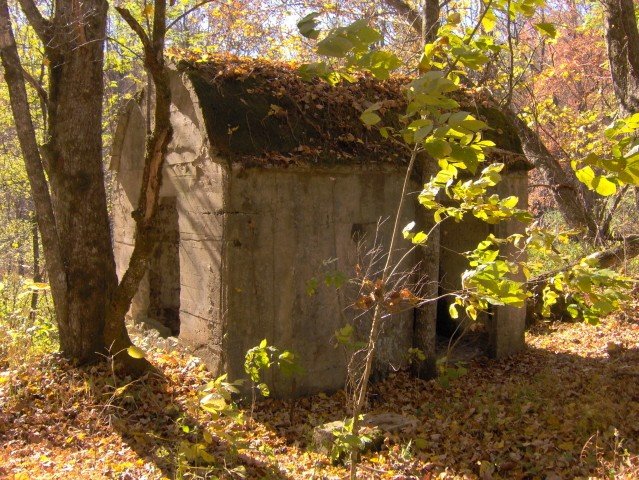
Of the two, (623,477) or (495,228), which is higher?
(495,228)

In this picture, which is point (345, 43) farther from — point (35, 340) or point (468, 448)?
point (35, 340)

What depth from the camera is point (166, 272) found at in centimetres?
844

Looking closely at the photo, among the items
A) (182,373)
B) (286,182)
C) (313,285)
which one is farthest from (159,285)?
(313,285)

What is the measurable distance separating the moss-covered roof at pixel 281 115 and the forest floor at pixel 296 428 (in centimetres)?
244

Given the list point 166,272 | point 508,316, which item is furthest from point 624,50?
point 166,272

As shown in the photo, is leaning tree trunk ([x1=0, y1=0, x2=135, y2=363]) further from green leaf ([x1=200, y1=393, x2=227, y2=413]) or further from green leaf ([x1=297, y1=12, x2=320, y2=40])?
green leaf ([x1=297, y1=12, x2=320, y2=40])

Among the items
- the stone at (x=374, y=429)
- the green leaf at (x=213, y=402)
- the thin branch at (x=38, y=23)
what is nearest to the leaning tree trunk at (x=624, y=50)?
the stone at (x=374, y=429)

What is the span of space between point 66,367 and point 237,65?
365 cm

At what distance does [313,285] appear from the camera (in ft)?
18.4

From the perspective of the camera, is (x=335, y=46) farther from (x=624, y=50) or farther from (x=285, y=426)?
(x=624, y=50)

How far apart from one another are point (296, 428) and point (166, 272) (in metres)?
3.43

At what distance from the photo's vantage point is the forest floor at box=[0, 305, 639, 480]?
4.77m

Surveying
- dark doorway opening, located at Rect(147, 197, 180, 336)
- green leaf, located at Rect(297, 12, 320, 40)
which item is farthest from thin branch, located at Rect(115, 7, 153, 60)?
dark doorway opening, located at Rect(147, 197, 180, 336)

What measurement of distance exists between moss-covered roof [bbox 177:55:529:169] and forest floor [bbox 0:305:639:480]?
8.00 ft
